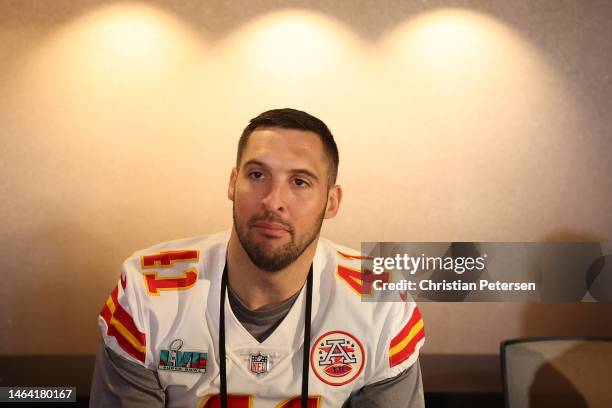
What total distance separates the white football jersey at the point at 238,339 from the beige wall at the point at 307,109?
0.29 meters

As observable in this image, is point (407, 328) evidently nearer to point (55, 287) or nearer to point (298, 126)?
point (298, 126)

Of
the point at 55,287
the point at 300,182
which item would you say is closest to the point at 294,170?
the point at 300,182

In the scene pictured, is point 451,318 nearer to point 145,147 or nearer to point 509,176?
point 509,176

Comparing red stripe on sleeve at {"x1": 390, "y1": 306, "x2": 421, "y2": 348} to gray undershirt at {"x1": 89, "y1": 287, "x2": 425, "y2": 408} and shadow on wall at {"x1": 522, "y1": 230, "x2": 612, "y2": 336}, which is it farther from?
shadow on wall at {"x1": 522, "y1": 230, "x2": 612, "y2": 336}

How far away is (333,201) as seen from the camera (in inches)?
55.9

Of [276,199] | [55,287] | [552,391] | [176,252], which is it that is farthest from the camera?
[55,287]

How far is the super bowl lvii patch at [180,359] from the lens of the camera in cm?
126

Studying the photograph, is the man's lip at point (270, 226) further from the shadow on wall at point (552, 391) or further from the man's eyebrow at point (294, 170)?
the shadow on wall at point (552, 391)

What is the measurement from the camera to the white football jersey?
1.26 meters

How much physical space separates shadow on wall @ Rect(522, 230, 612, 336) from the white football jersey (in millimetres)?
533

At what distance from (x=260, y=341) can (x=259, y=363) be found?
2.2 inches

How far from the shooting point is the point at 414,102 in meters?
1.58

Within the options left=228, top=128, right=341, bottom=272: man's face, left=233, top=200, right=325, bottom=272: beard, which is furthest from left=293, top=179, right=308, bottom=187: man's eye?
left=233, top=200, right=325, bottom=272: beard

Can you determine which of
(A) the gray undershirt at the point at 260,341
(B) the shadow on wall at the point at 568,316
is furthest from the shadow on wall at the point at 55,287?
(B) the shadow on wall at the point at 568,316
